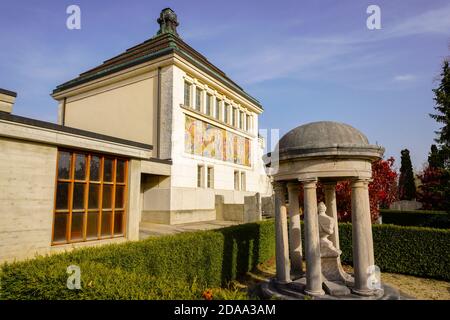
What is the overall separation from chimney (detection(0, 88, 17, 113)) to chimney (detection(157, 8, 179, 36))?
2304cm

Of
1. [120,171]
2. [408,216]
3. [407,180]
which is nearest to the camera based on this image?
[120,171]

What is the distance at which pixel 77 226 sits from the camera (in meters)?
10.4

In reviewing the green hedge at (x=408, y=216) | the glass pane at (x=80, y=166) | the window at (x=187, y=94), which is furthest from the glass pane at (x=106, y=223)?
the green hedge at (x=408, y=216)

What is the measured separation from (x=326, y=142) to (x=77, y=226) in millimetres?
9180

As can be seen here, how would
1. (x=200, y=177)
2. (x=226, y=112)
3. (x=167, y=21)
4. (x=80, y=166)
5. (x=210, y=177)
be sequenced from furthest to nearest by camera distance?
(x=167, y=21), (x=226, y=112), (x=210, y=177), (x=200, y=177), (x=80, y=166)

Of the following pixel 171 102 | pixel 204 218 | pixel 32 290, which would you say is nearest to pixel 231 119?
pixel 171 102

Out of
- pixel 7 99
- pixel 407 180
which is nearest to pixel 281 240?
pixel 7 99

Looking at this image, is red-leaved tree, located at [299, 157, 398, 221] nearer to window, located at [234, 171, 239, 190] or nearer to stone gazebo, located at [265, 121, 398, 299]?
stone gazebo, located at [265, 121, 398, 299]

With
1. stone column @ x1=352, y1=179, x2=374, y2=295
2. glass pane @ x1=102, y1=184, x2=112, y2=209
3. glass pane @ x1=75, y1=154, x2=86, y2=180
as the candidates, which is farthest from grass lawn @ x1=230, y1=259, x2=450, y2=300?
glass pane @ x1=75, y1=154, x2=86, y2=180

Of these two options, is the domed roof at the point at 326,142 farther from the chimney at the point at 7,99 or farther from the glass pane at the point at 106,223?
the chimney at the point at 7,99

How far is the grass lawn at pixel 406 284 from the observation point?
29.7 ft

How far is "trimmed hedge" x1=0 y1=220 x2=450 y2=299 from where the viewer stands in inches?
175

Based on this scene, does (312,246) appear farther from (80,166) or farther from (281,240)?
(80,166)

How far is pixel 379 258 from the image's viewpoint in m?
12.0
